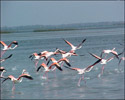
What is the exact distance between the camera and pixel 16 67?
22.9m

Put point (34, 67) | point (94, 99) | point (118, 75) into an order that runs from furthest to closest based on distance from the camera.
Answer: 1. point (34, 67)
2. point (118, 75)
3. point (94, 99)

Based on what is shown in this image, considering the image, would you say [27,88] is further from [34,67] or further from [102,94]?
[34,67]

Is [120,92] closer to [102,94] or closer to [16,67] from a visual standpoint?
[102,94]

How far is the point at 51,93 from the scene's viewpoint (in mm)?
15453

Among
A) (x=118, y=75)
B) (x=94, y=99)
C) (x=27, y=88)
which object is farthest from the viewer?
(x=118, y=75)

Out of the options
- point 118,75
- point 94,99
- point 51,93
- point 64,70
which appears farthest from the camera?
point 64,70

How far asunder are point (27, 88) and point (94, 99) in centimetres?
343

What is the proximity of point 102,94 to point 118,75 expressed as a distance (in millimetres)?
3560

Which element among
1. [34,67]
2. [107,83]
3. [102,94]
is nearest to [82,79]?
[107,83]

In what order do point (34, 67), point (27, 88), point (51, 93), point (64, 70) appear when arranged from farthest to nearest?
point (34, 67) → point (64, 70) → point (27, 88) → point (51, 93)

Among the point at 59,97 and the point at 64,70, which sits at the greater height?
the point at 64,70

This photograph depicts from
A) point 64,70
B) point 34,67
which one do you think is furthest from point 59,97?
point 34,67

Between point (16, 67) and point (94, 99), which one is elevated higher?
point (16, 67)

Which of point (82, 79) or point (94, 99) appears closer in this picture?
point (94, 99)
